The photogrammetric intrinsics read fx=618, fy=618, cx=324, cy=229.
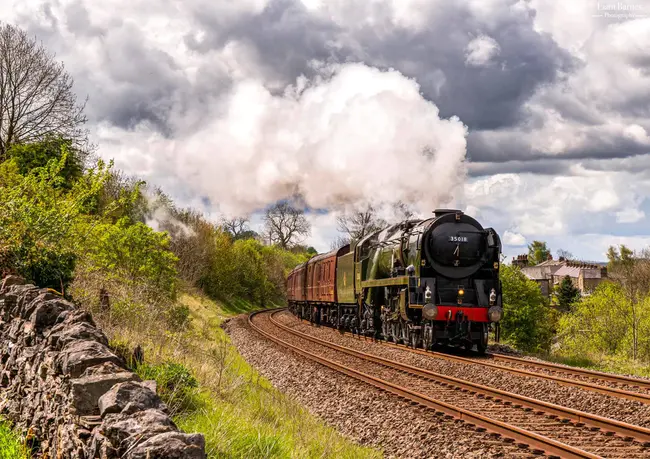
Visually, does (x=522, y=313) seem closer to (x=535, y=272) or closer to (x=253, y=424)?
(x=253, y=424)

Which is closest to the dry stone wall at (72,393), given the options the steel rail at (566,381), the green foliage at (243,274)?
the steel rail at (566,381)

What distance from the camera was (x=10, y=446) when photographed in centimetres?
621

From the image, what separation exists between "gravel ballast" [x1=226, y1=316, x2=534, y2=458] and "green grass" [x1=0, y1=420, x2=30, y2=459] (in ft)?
14.6

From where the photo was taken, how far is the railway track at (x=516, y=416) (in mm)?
7691

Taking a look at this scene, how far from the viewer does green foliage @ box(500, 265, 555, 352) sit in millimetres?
31812

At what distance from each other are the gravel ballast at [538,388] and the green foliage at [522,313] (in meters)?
15.7

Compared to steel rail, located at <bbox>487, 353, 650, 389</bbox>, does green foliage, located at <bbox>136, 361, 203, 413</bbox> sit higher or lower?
higher

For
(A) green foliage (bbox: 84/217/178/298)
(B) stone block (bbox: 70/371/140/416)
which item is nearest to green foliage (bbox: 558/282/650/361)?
(A) green foliage (bbox: 84/217/178/298)

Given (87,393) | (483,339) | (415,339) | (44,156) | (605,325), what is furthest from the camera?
(44,156)

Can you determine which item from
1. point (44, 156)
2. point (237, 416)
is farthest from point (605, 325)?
point (44, 156)

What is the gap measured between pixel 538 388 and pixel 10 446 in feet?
29.3

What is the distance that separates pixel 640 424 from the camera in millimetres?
8891

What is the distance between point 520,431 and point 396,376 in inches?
210

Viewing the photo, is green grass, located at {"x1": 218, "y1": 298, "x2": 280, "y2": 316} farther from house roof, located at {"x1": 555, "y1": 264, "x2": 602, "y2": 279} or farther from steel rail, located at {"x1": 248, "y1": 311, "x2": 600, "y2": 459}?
house roof, located at {"x1": 555, "y1": 264, "x2": 602, "y2": 279}
